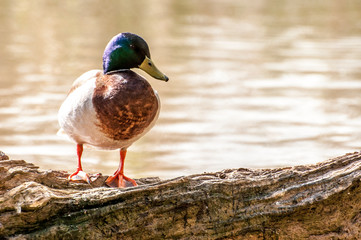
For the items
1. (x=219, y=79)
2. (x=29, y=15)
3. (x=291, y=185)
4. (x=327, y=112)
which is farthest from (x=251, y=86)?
(x=29, y=15)

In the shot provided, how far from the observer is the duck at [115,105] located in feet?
10.3

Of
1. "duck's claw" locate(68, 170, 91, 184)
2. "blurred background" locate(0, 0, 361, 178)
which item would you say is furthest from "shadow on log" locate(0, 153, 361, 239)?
"blurred background" locate(0, 0, 361, 178)

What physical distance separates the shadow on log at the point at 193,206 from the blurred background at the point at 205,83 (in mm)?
2550

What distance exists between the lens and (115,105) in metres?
3.14

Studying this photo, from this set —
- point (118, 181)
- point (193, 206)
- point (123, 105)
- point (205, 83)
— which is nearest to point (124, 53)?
point (123, 105)

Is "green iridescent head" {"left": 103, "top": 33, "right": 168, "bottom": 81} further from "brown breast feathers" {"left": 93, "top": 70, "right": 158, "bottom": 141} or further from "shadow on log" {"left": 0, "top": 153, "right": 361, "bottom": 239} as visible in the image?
"shadow on log" {"left": 0, "top": 153, "right": 361, "bottom": 239}

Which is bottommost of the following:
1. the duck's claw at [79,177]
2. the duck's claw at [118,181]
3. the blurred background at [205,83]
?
the blurred background at [205,83]

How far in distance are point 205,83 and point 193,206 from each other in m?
6.29

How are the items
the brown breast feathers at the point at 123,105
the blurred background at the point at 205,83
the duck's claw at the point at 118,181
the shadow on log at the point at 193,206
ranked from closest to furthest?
the shadow on log at the point at 193,206
the brown breast feathers at the point at 123,105
the duck's claw at the point at 118,181
the blurred background at the point at 205,83

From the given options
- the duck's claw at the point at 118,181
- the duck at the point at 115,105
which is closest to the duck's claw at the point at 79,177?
the duck at the point at 115,105

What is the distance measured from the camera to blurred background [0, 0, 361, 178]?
6.04 m

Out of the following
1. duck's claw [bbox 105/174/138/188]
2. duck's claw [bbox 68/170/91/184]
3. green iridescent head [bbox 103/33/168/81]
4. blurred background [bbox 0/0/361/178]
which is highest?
green iridescent head [bbox 103/33/168/81]

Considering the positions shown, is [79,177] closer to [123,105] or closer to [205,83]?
[123,105]

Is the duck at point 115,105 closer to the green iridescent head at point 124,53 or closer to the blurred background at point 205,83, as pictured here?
the green iridescent head at point 124,53
